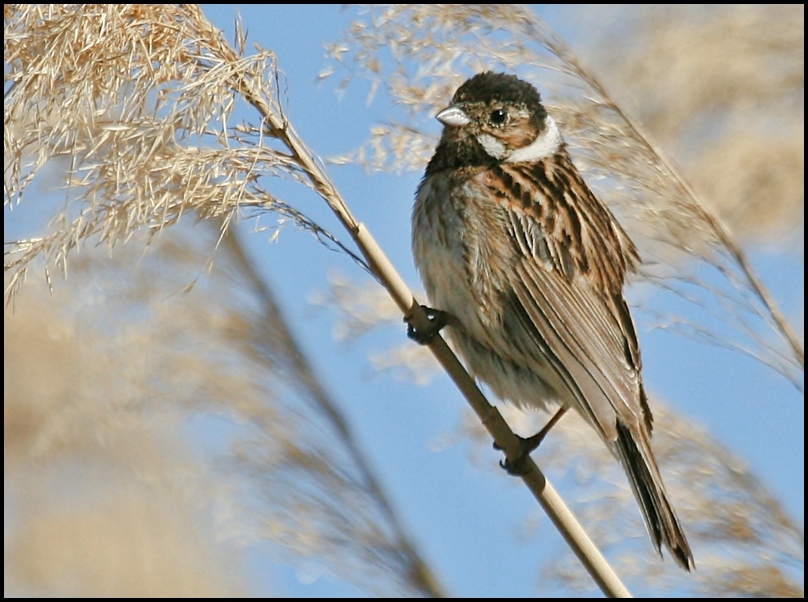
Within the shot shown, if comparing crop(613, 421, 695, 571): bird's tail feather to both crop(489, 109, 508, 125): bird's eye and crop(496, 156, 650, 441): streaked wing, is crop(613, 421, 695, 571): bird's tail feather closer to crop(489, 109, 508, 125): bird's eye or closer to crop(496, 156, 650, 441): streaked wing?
crop(496, 156, 650, 441): streaked wing

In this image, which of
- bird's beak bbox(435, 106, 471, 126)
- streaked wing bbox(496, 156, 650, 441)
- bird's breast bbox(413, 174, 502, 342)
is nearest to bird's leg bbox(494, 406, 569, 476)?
streaked wing bbox(496, 156, 650, 441)

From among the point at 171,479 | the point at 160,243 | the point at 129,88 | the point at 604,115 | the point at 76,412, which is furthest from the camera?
the point at 171,479

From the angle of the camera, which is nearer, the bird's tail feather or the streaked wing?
the bird's tail feather

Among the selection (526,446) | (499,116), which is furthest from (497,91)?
(526,446)

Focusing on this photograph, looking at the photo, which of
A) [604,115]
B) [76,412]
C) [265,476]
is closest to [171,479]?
[76,412]

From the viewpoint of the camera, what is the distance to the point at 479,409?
2.09 meters

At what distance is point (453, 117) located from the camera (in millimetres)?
2654

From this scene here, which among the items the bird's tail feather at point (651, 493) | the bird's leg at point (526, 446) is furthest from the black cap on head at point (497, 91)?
the bird's tail feather at point (651, 493)

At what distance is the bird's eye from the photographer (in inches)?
112

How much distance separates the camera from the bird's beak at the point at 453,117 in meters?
2.61

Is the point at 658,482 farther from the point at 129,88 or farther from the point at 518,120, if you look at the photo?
the point at 129,88

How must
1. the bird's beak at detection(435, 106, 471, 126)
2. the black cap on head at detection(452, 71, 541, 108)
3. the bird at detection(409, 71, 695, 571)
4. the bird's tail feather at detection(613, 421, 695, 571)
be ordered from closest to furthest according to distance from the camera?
1. the bird's tail feather at detection(613, 421, 695, 571)
2. the bird at detection(409, 71, 695, 571)
3. the bird's beak at detection(435, 106, 471, 126)
4. the black cap on head at detection(452, 71, 541, 108)

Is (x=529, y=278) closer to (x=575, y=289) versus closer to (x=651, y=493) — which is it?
(x=575, y=289)

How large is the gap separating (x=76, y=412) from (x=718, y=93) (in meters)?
1.66
